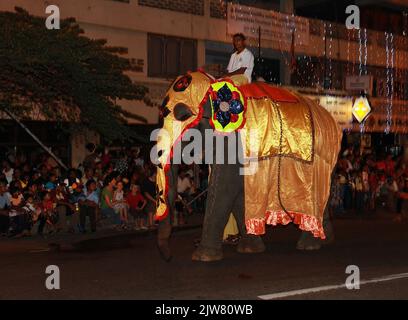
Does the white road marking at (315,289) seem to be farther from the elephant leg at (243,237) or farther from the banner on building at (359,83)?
the banner on building at (359,83)

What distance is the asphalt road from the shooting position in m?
6.99

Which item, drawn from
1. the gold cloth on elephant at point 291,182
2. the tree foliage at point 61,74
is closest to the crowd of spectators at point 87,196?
the tree foliage at point 61,74

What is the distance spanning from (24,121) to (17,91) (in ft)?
15.2

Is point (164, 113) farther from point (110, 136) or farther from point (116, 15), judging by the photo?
point (116, 15)

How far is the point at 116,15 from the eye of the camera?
20062 mm

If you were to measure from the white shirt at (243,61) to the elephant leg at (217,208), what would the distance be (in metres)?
1.81

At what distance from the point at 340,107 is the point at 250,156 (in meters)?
17.8

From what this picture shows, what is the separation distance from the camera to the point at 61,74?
14.3m

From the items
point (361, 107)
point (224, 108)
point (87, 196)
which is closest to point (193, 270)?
point (224, 108)

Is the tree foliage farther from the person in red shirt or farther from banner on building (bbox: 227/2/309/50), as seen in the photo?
banner on building (bbox: 227/2/309/50)

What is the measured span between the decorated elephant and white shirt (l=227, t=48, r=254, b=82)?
1.10 feet

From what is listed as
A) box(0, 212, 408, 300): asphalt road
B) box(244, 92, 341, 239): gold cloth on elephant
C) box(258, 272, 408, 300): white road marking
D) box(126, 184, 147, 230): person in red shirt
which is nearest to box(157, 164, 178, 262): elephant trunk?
box(0, 212, 408, 300): asphalt road

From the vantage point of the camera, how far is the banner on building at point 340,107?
26.0 m
